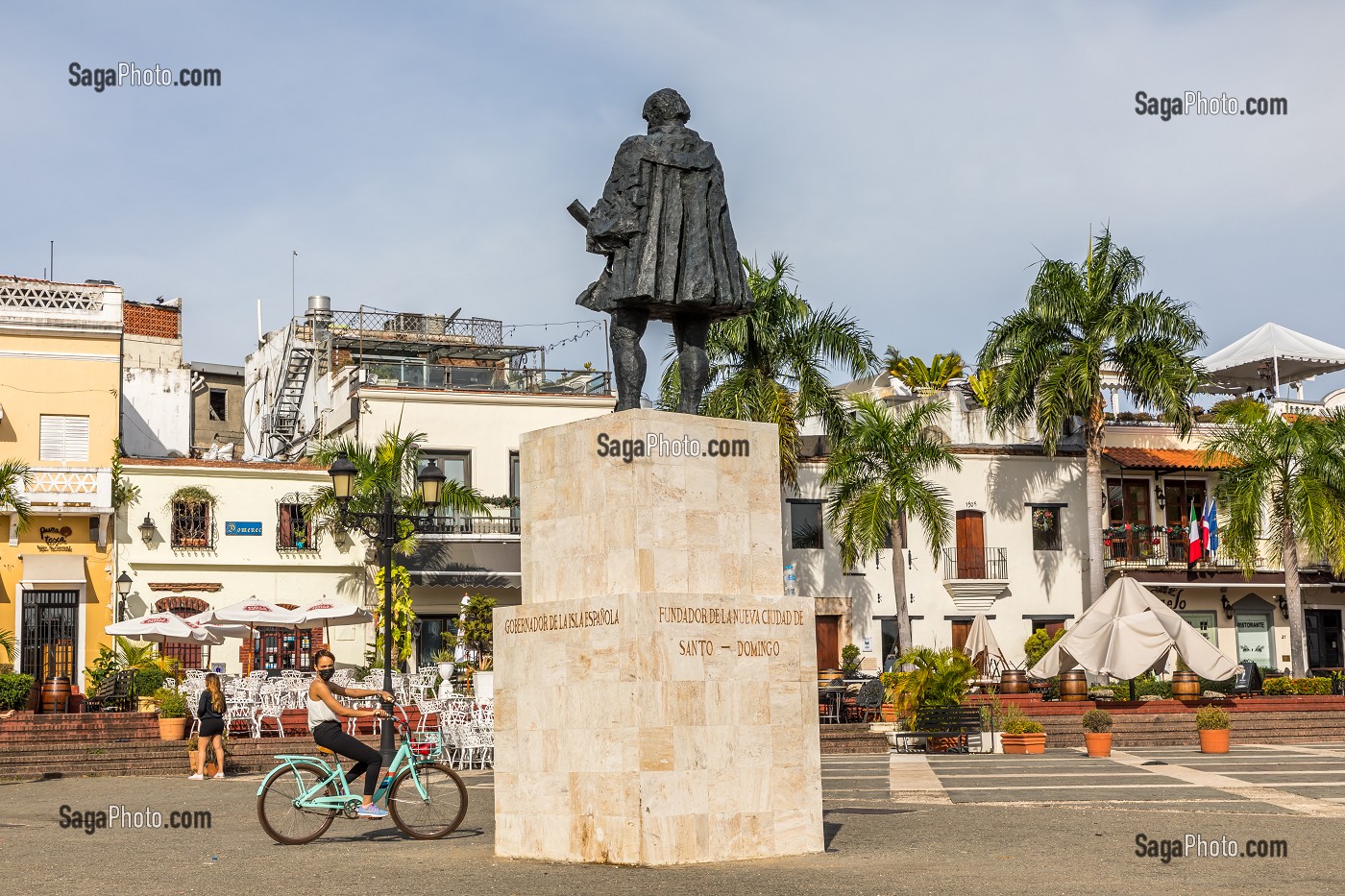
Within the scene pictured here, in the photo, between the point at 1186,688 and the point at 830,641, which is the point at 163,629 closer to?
the point at 830,641

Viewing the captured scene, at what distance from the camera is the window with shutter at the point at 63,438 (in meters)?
35.1

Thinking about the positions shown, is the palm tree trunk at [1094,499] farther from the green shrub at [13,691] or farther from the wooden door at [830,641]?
the green shrub at [13,691]

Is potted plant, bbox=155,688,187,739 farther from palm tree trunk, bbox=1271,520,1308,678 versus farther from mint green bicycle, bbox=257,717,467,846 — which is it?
palm tree trunk, bbox=1271,520,1308,678

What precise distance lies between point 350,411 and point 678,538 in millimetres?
28061

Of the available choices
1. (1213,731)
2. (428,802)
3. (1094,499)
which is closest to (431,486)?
(428,802)

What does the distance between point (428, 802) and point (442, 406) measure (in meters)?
26.7

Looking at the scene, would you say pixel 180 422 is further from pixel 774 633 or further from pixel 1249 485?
pixel 774 633

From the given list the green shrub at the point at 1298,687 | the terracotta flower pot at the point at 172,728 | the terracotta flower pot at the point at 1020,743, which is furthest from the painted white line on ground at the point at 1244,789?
the terracotta flower pot at the point at 172,728

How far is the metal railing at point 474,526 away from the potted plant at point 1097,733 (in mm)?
17402

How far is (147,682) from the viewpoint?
93.4 ft

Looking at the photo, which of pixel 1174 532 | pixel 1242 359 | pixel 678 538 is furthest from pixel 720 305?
pixel 1242 359

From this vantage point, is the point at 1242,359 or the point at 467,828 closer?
the point at 467,828

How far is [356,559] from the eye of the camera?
3675 cm

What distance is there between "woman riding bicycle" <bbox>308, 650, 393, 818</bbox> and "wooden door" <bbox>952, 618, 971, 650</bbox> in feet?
98.8
